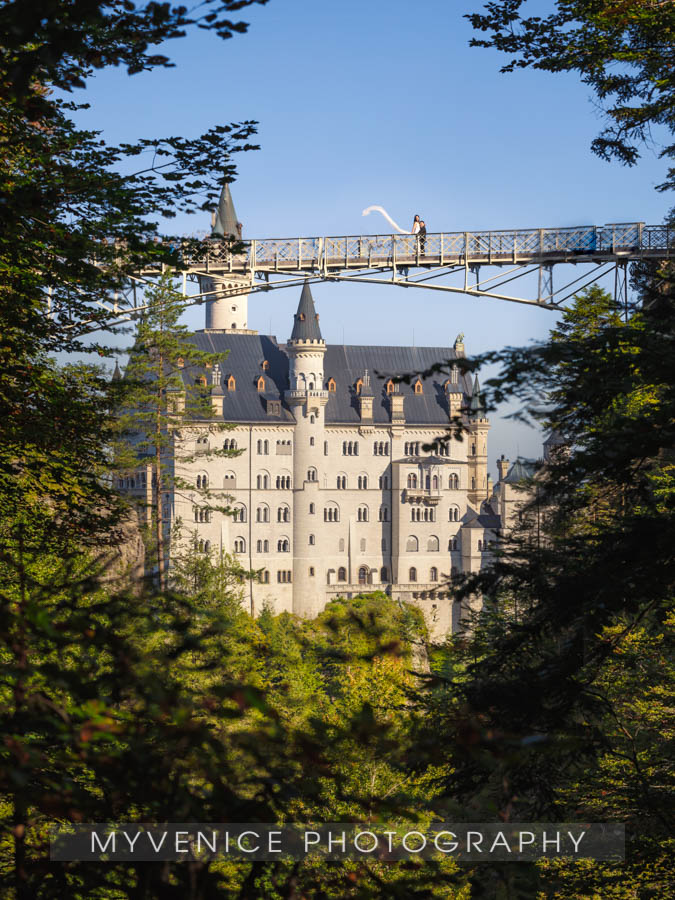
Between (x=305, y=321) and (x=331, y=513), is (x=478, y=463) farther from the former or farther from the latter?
(x=305, y=321)

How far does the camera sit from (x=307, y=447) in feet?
330

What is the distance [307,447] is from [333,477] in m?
4.56

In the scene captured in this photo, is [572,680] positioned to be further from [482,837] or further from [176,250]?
[176,250]

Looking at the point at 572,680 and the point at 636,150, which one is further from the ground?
the point at 636,150

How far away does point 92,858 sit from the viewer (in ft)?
19.7

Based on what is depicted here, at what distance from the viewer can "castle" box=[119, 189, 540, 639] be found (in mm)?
98812

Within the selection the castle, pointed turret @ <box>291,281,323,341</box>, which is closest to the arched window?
the castle

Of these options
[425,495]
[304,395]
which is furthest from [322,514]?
[304,395]

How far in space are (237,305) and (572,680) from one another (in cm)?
10897

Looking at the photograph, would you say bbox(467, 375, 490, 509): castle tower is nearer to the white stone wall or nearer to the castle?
the castle

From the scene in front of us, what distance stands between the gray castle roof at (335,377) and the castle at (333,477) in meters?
0.12

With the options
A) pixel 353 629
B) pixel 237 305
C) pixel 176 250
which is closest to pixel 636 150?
pixel 176 250

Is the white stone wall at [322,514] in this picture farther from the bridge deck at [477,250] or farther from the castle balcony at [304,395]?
the bridge deck at [477,250]

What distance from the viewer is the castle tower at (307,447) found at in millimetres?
99125
